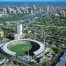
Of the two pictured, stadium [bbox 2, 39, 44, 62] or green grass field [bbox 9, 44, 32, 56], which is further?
green grass field [bbox 9, 44, 32, 56]

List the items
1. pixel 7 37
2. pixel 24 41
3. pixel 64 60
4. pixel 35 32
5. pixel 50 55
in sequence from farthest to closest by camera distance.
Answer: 1. pixel 35 32
2. pixel 7 37
3. pixel 24 41
4. pixel 50 55
5. pixel 64 60

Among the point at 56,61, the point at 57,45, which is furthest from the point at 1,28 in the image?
the point at 56,61

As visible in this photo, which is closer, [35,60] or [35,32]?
[35,60]

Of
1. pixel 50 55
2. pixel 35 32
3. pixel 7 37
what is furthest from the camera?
pixel 35 32

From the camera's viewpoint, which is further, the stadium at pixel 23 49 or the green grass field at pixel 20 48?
the green grass field at pixel 20 48

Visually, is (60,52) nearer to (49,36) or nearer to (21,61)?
(21,61)

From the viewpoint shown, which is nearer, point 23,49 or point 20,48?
point 23,49
